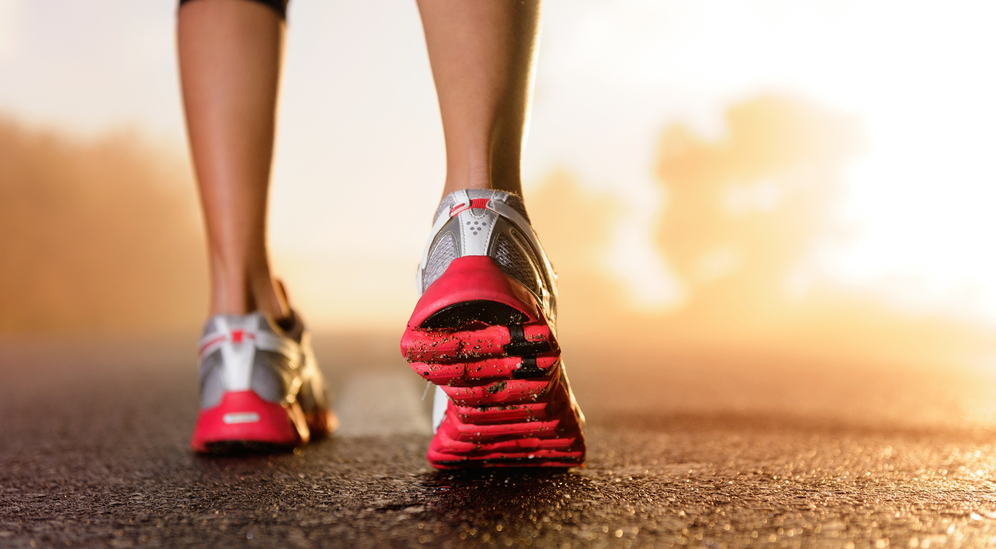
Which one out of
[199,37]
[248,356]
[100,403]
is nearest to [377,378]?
[100,403]

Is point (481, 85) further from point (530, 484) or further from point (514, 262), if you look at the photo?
point (530, 484)

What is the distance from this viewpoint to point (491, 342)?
0.58 m

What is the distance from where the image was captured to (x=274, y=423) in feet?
3.01

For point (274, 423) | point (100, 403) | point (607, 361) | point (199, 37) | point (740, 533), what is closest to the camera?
point (740, 533)

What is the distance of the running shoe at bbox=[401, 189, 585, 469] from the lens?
583 millimetres

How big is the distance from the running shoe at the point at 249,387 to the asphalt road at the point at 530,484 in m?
0.05

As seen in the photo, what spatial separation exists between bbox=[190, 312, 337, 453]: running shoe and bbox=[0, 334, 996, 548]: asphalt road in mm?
47

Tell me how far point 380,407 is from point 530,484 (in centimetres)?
89

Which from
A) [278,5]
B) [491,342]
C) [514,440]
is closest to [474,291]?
[491,342]

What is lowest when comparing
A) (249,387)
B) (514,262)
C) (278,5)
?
(249,387)

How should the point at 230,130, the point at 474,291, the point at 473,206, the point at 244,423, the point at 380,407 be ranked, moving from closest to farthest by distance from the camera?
the point at 474,291, the point at 473,206, the point at 244,423, the point at 230,130, the point at 380,407

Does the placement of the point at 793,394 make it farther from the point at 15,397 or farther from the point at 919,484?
the point at 15,397

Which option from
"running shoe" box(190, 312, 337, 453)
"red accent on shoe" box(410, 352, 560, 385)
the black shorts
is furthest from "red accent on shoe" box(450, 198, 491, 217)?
the black shorts

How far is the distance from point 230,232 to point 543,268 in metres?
0.59
